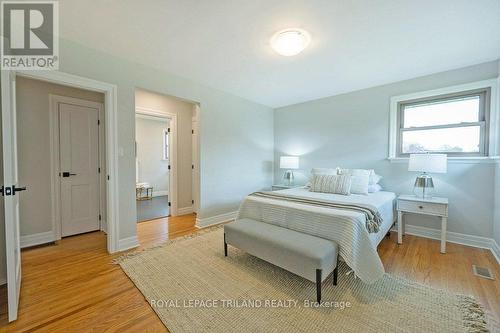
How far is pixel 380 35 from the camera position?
82.1 inches

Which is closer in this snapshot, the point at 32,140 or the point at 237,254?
the point at 237,254

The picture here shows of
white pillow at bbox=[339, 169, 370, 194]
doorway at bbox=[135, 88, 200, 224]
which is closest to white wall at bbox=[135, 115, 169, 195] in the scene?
doorway at bbox=[135, 88, 200, 224]

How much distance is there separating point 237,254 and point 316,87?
9.82 ft

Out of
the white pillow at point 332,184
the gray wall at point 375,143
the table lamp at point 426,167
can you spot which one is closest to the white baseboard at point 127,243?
the white pillow at point 332,184

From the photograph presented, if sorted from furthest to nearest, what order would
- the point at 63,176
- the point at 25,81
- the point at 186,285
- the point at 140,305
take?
the point at 63,176
the point at 25,81
the point at 186,285
the point at 140,305

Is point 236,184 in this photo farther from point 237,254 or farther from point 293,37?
point 293,37

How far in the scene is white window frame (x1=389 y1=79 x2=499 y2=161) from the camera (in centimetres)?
257

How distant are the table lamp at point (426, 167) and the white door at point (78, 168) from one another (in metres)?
4.72

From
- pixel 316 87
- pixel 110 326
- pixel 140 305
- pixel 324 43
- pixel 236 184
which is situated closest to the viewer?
pixel 110 326

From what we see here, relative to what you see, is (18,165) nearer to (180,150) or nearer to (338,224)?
(180,150)

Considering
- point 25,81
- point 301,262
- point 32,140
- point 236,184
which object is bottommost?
point 301,262

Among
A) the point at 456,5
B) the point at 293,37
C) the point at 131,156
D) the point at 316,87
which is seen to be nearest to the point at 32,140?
the point at 131,156

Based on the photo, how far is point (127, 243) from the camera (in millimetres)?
2660

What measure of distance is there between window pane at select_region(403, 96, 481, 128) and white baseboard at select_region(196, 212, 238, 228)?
333 cm
